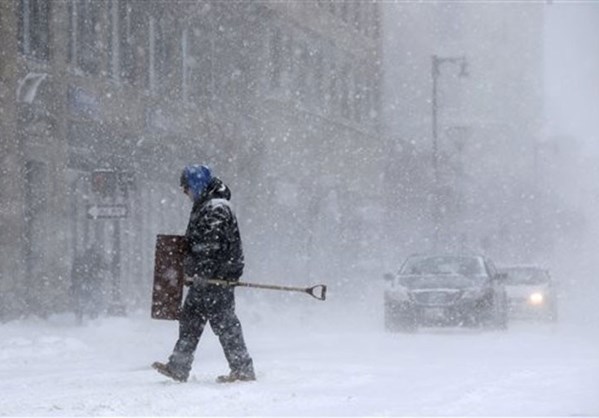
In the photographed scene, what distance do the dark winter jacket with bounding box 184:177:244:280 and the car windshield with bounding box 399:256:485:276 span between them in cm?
1138

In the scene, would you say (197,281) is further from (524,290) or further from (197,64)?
(197,64)

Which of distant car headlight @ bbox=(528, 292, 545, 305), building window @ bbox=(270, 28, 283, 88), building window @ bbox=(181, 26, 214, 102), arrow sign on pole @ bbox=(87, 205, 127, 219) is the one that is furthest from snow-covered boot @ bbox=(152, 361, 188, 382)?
building window @ bbox=(270, 28, 283, 88)

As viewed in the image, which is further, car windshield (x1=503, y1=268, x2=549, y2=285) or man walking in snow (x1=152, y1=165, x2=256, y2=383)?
car windshield (x1=503, y1=268, x2=549, y2=285)

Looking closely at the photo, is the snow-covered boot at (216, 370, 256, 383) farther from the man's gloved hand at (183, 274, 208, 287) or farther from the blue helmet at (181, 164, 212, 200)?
the blue helmet at (181, 164, 212, 200)

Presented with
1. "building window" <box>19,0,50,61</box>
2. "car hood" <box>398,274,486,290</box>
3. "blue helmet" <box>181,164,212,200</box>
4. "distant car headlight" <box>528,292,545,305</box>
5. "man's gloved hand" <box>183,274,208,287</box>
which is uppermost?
"building window" <box>19,0,50,61</box>

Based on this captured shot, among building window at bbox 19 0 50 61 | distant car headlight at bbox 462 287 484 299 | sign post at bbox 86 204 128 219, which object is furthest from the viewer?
building window at bbox 19 0 50 61

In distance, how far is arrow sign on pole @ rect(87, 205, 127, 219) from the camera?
72.6 feet

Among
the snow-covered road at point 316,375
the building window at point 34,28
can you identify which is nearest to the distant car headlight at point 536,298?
the snow-covered road at point 316,375

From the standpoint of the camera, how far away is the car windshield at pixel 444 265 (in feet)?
71.4

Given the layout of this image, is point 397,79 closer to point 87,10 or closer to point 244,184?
point 244,184

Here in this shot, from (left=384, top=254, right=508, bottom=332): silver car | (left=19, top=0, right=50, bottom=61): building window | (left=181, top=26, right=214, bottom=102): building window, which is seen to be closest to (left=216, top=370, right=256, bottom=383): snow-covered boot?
(left=384, top=254, right=508, bottom=332): silver car

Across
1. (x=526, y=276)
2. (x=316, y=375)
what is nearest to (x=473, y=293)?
(x=526, y=276)

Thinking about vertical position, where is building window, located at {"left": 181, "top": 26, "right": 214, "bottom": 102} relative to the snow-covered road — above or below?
above

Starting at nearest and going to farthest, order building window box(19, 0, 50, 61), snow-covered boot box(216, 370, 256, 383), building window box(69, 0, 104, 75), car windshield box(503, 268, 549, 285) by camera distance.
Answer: snow-covered boot box(216, 370, 256, 383)
building window box(19, 0, 50, 61)
car windshield box(503, 268, 549, 285)
building window box(69, 0, 104, 75)
